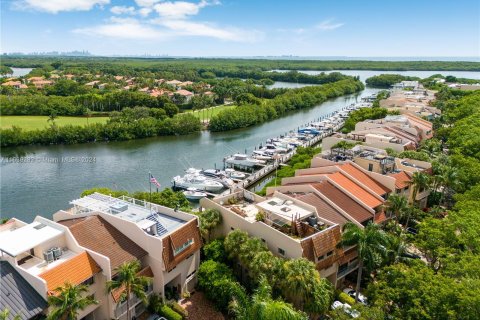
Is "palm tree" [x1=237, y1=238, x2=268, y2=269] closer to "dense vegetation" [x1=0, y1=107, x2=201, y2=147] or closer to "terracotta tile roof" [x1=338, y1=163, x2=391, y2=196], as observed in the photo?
"terracotta tile roof" [x1=338, y1=163, x2=391, y2=196]

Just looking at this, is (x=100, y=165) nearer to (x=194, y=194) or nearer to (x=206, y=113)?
(x=194, y=194)

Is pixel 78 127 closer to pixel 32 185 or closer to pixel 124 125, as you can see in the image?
pixel 124 125

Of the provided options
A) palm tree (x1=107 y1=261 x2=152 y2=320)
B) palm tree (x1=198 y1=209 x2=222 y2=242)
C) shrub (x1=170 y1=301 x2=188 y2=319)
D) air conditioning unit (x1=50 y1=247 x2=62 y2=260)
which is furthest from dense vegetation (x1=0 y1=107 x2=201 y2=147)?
palm tree (x1=107 y1=261 x2=152 y2=320)

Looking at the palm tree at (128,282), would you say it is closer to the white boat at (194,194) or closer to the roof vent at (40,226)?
the roof vent at (40,226)

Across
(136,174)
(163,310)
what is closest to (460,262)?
(163,310)

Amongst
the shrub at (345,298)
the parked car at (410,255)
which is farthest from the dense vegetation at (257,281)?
the parked car at (410,255)
